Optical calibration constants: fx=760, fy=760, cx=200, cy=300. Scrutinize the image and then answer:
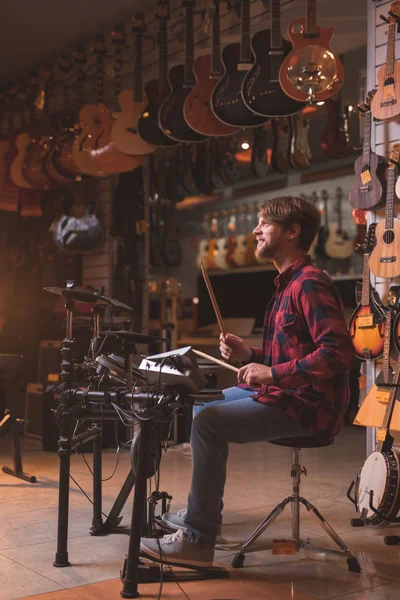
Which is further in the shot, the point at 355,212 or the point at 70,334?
the point at 355,212

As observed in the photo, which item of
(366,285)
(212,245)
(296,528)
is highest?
(212,245)

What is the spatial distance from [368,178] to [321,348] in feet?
5.42

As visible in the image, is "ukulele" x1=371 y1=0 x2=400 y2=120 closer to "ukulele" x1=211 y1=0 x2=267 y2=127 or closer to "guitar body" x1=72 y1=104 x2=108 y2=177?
"ukulele" x1=211 y1=0 x2=267 y2=127

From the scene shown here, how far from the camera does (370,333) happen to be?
3861mm

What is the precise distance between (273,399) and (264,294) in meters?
7.26

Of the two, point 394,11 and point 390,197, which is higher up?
point 394,11

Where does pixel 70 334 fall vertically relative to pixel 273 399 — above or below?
above

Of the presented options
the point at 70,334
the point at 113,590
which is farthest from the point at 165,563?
the point at 70,334

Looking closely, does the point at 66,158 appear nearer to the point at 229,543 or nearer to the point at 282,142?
the point at 282,142

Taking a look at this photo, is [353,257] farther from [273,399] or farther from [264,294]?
[273,399]

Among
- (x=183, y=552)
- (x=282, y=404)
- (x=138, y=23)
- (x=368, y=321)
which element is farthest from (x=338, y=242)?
(x=183, y=552)

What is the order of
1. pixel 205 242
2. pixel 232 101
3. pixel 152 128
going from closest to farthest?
pixel 232 101 → pixel 152 128 → pixel 205 242

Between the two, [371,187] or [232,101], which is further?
[232,101]

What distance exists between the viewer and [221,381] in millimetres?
7195
